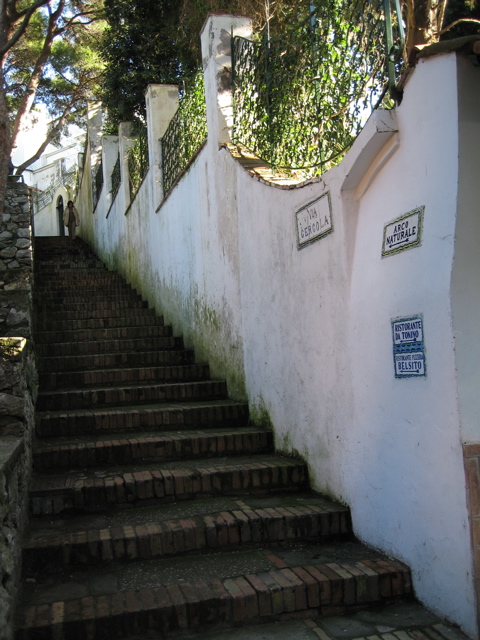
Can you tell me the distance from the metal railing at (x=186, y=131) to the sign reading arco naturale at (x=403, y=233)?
3.85 metres

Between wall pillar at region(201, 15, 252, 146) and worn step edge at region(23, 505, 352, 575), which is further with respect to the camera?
wall pillar at region(201, 15, 252, 146)

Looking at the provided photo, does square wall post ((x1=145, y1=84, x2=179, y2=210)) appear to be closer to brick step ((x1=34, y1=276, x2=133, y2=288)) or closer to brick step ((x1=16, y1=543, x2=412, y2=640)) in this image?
brick step ((x1=34, y1=276, x2=133, y2=288))

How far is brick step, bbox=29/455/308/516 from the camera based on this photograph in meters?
3.86

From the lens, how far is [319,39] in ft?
14.0

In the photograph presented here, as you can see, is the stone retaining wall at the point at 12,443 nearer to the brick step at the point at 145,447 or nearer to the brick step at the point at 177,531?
the brick step at the point at 177,531

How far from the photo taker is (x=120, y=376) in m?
6.20

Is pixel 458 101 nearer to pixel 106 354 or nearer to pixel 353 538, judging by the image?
pixel 353 538

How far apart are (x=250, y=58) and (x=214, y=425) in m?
3.16

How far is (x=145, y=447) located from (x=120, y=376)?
175 centimetres

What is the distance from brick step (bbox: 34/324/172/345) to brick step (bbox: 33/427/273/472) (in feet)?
8.24

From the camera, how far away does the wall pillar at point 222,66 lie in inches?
230

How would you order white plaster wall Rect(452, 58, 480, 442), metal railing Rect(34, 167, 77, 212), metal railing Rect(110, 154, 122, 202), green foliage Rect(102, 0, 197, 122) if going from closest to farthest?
1. white plaster wall Rect(452, 58, 480, 442)
2. green foliage Rect(102, 0, 197, 122)
3. metal railing Rect(110, 154, 122, 202)
4. metal railing Rect(34, 167, 77, 212)

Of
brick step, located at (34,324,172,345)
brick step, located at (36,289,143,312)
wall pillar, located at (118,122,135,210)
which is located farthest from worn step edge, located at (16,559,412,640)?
wall pillar, located at (118,122,135,210)

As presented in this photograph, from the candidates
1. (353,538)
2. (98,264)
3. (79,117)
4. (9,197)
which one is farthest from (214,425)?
(79,117)
